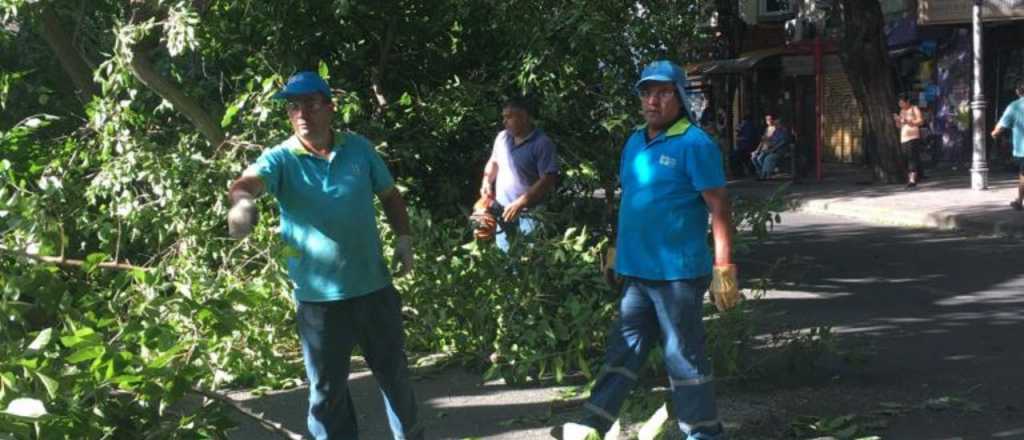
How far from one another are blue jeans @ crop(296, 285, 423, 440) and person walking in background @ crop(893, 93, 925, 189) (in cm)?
1676

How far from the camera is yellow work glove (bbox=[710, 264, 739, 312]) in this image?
4949mm

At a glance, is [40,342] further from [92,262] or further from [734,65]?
[734,65]

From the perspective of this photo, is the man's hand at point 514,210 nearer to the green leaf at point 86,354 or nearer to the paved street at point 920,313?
the paved street at point 920,313

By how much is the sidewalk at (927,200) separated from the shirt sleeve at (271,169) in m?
9.33

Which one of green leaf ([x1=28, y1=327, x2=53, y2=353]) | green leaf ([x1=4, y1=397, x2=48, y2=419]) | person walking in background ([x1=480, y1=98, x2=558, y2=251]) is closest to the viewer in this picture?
green leaf ([x1=4, y1=397, x2=48, y2=419])

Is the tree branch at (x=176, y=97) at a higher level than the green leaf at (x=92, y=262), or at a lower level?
higher

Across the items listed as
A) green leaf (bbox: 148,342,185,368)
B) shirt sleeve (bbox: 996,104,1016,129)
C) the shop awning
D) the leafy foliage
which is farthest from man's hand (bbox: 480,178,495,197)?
the shop awning

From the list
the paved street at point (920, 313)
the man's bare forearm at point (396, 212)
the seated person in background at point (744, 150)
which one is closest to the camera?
the man's bare forearm at point (396, 212)

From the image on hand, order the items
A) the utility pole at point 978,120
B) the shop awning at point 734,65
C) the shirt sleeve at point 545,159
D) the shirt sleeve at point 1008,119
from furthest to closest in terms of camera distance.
Result: 1. the shop awning at point 734,65
2. the utility pole at point 978,120
3. the shirt sleeve at point 1008,119
4. the shirt sleeve at point 545,159

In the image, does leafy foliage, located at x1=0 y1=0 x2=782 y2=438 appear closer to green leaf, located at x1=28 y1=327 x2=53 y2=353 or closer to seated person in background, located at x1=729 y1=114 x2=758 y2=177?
green leaf, located at x1=28 y1=327 x2=53 y2=353

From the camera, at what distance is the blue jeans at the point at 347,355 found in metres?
4.84

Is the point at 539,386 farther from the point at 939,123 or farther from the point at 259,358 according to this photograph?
the point at 939,123

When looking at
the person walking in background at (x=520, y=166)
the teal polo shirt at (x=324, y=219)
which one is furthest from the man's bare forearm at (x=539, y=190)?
the teal polo shirt at (x=324, y=219)

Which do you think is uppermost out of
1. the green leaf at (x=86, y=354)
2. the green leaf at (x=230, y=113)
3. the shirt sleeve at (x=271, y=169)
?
the green leaf at (x=230, y=113)
